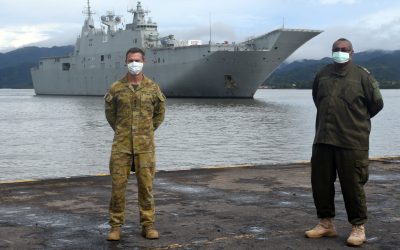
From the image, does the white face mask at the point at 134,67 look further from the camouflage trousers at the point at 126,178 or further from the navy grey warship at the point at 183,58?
the navy grey warship at the point at 183,58

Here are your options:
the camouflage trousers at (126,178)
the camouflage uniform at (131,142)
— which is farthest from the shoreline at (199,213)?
the camouflage uniform at (131,142)

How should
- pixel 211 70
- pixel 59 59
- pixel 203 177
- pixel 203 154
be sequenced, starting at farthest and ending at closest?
1. pixel 59 59
2. pixel 211 70
3. pixel 203 154
4. pixel 203 177

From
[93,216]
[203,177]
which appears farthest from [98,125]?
[93,216]

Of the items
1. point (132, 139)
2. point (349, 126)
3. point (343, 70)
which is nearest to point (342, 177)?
point (349, 126)

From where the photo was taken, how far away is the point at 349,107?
16.4 ft

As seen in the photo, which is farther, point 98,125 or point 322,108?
point 98,125

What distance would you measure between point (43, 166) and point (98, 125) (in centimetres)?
1682

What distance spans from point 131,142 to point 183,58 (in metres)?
62.3

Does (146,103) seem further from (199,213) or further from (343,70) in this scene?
(343,70)

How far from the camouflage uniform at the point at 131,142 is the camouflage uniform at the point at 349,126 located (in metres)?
1.57

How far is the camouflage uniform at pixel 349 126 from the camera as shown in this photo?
498cm

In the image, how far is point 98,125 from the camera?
1330 inches

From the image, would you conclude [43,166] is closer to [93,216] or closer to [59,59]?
[93,216]

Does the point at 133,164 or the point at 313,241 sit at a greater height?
the point at 133,164
